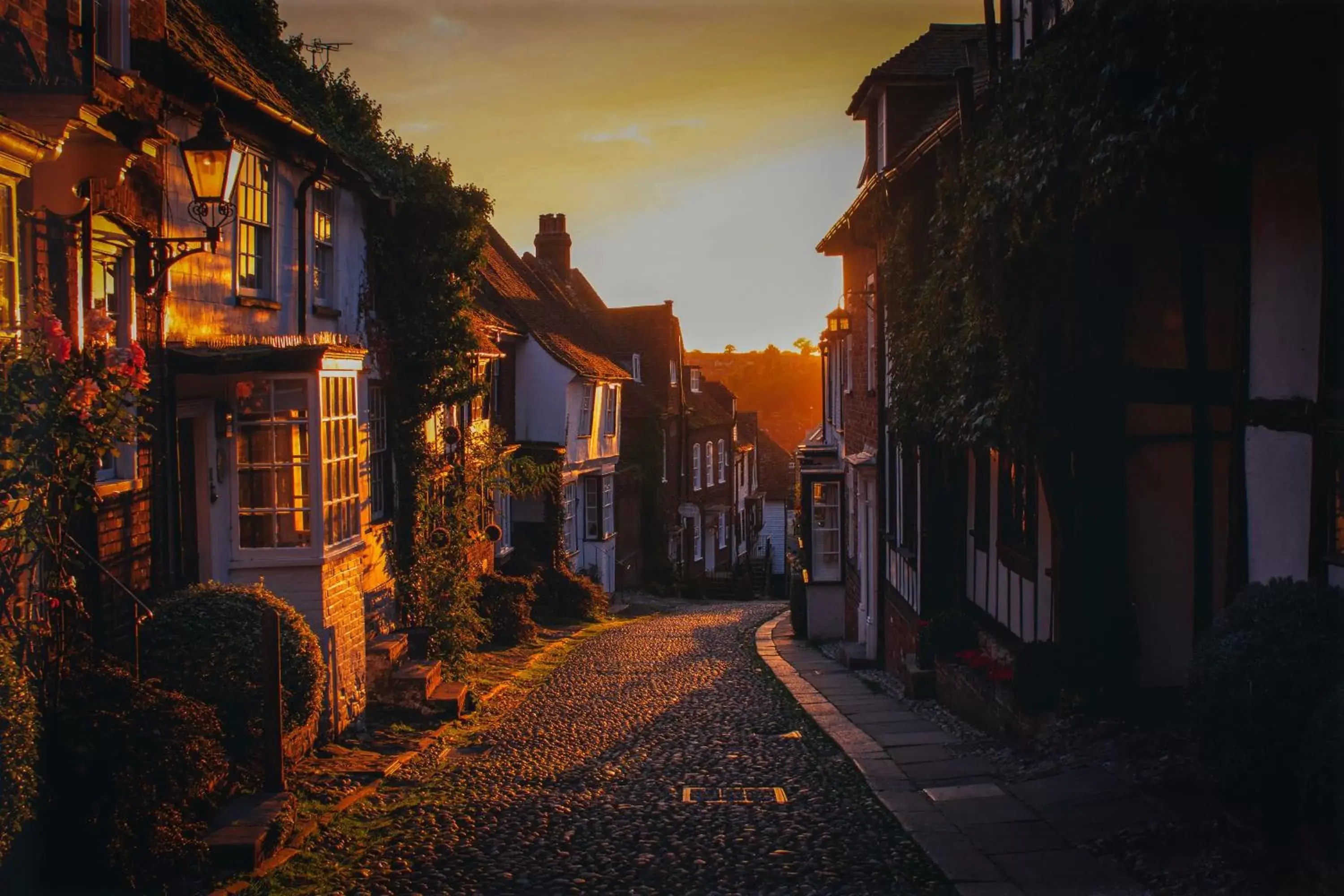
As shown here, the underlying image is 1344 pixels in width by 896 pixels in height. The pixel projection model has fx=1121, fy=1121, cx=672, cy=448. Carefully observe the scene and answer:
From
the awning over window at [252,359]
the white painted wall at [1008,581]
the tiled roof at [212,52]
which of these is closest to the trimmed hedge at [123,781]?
the awning over window at [252,359]

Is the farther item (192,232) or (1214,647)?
(192,232)

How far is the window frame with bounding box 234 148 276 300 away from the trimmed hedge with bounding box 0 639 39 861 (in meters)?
6.16

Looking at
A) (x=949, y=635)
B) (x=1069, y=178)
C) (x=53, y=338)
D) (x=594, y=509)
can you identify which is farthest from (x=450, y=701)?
(x=594, y=509)

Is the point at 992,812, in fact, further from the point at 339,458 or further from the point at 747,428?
the point at 747,428

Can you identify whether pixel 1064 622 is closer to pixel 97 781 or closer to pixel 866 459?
pixel 97 781

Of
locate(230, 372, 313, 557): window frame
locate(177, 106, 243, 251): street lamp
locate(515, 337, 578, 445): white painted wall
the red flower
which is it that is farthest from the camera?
locate(515, 337, 578, 445): white painted wall

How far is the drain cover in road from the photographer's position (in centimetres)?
841

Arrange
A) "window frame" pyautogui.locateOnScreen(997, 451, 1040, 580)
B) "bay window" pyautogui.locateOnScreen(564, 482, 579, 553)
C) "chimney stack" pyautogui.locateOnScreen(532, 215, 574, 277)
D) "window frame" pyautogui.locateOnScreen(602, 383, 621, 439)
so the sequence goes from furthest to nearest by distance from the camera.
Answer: "chimney stack" pyautogui.locateOnScreen(532, 215, 574, 277)
"window frame" pyautogui.locateOnScreen(602, 383, 621, 439)
"bay window" pyautogui.locateOnScreen(564, 482, 579, 553)
"window frame" pyautogui.locateOnScreen(997, 451, 1040, 580)

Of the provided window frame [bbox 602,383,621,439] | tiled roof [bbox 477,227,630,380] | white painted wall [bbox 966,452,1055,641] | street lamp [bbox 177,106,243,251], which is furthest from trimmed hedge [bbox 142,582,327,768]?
window frame [bbox 602,383,621,439]

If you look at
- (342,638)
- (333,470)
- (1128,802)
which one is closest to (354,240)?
(333,470)

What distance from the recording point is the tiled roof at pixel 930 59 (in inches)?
612

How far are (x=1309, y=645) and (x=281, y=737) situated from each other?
20.6 feet

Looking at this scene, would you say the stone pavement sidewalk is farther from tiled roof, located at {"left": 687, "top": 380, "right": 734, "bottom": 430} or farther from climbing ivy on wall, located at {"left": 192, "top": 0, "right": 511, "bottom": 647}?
tiled roof, located at {"left": 687, "top": 380, "right": 734, "bottom": 430}

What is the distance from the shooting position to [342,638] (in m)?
11.1
